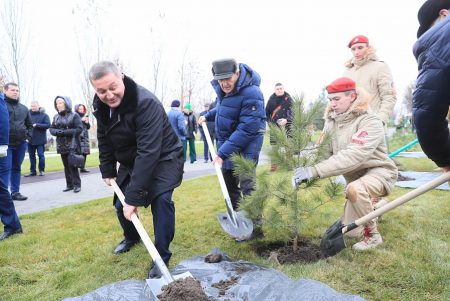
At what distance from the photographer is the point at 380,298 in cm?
240

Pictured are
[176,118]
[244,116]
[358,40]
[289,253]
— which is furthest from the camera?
[176,118]

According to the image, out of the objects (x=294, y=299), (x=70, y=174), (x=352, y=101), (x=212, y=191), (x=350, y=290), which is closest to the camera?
(x=294, y=299)

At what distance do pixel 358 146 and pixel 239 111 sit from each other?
3.80ft

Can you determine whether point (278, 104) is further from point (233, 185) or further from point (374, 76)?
point (233, 185)

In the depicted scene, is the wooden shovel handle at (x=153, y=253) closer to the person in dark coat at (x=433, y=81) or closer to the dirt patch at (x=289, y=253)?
the dirt patch at (x=289, y=253)

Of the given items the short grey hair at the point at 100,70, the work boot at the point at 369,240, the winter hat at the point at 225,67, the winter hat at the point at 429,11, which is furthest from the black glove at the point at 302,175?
the short grey hair at the point at 100,70

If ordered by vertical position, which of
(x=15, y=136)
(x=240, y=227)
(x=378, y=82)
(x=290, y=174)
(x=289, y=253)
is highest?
(x=378, y=82)

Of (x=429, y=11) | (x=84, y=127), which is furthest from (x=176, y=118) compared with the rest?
(x=429, y=11)

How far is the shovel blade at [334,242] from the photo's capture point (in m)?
2.94

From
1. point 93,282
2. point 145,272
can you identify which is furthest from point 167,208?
point 93,282

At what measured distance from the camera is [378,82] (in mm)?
4441

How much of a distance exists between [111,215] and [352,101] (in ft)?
11.3

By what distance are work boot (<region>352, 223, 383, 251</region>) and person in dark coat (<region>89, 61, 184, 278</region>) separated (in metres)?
1.65

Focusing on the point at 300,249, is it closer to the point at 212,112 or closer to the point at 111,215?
the point at 212,112
